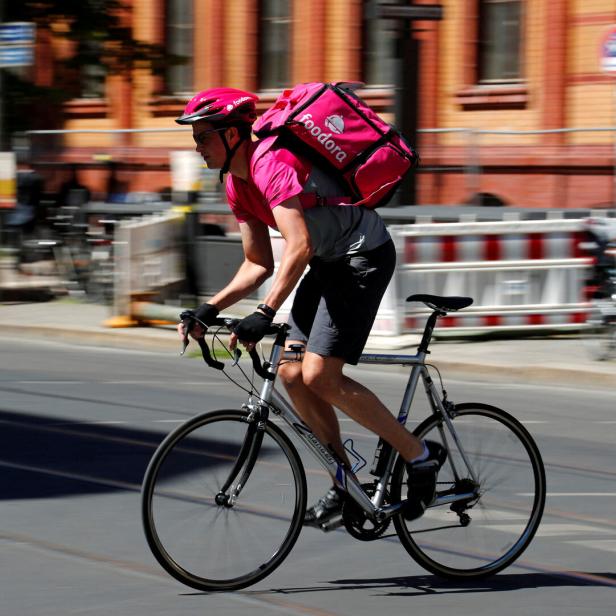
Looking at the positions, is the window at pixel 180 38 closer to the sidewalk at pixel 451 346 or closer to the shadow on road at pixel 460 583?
the sidewalk at pixel 451 346

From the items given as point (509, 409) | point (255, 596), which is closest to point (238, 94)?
point (255, 596)

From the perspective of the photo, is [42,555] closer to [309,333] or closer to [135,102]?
[309,333]

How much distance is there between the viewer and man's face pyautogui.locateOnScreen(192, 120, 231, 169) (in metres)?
4.80

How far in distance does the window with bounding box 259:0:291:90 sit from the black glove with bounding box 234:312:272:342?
63.3 feet

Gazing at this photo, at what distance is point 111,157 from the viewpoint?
67.9 ft

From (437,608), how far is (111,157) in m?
16.6

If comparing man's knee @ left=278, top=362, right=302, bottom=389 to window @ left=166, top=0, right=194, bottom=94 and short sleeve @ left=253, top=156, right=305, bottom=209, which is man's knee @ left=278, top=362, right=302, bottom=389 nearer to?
short sleeve @ left=253, top=156, right=305, bottom=209

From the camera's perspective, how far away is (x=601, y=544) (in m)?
5.64

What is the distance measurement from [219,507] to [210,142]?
1251 millimetres

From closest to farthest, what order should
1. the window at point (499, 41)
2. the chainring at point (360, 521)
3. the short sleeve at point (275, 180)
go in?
the short sleeve at point (275, 180) < the chainring at point (360, 521) < the window at point (499, 41)

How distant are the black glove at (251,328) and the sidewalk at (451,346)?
652cm

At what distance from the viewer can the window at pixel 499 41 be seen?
2023cm

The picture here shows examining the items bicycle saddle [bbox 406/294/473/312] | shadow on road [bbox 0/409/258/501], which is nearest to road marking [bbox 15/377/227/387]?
shadow on road [bbox 0/409/258/501]

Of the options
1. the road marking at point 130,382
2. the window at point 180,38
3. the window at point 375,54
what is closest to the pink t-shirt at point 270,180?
the road marking at point 130,382
